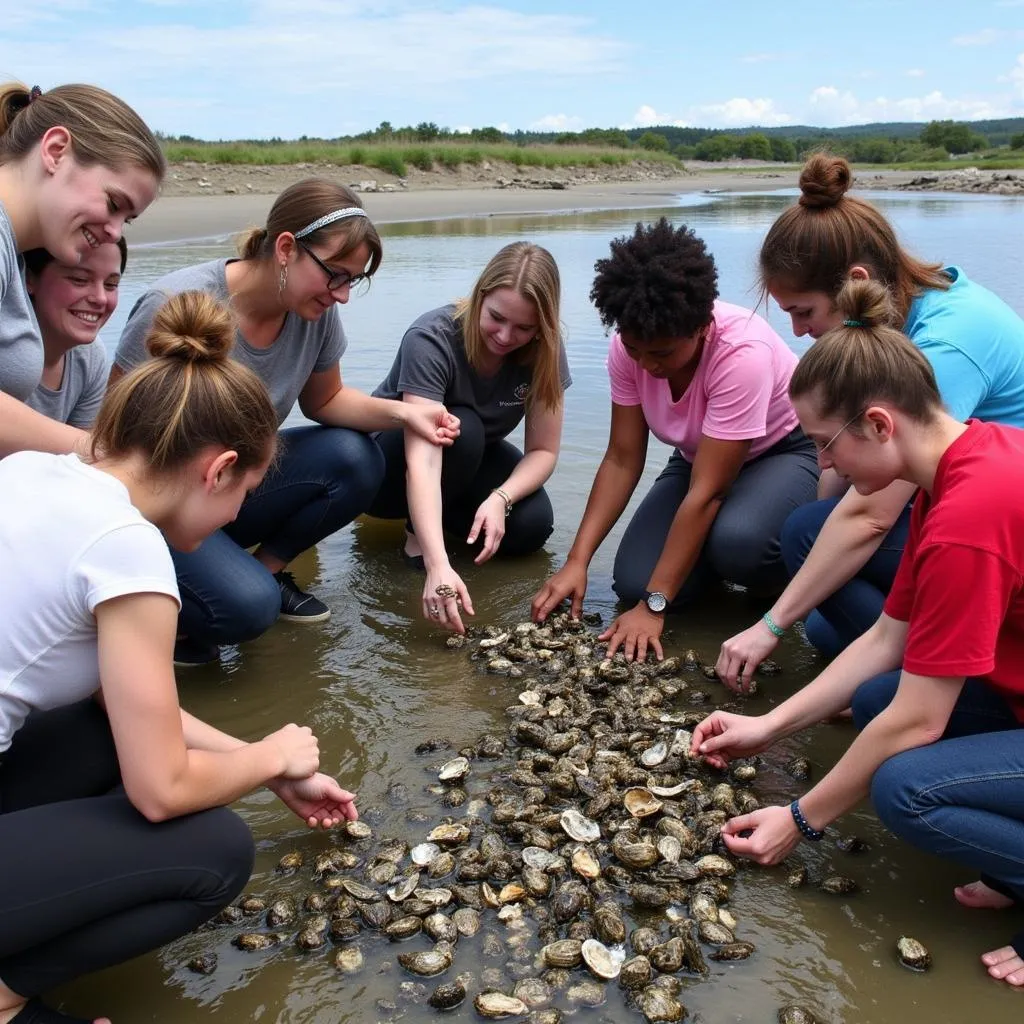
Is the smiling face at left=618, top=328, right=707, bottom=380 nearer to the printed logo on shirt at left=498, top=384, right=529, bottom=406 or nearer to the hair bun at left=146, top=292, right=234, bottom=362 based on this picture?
the printed logo on shirt at left=498, top=384, right=529, bottom=406

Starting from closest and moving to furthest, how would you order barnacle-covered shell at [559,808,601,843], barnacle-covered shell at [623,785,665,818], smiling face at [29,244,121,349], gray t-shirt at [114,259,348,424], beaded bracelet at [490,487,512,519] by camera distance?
1. barnacle-covered shell at [559,808,601,843]
2. barnacle-covered shell at [623,785,665,818]
3. smiling face at [29,244,121,349]
4. gray t-shirt at [114,259,348,424]
5. beaded bracelet at [490,487,512,519]

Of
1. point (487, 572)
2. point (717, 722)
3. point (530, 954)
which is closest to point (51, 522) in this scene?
point (530, 954)

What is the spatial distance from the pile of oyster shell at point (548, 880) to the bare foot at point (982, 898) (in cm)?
33

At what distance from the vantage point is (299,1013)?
2.62 metres

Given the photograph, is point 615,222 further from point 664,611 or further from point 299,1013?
point 299,1013

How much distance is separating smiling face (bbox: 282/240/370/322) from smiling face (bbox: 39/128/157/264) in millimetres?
983

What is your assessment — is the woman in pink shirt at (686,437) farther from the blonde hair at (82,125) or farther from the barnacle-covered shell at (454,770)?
the blonde hair at (82,125)

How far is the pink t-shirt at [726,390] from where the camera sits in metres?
4.67

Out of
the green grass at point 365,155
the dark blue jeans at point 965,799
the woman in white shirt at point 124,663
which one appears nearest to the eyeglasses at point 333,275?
the woman in white shirt at point 124,663

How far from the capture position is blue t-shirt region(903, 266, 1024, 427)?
11.7ft

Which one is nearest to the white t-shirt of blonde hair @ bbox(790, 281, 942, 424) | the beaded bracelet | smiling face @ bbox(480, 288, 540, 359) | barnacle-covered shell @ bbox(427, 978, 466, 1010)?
barnacle-covered shell @ bbox(427, 978, 466, 1010)

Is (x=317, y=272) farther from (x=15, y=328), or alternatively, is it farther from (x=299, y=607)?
(x=299, y=607)

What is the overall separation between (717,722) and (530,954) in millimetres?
1157

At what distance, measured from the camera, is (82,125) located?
10.7 ft
